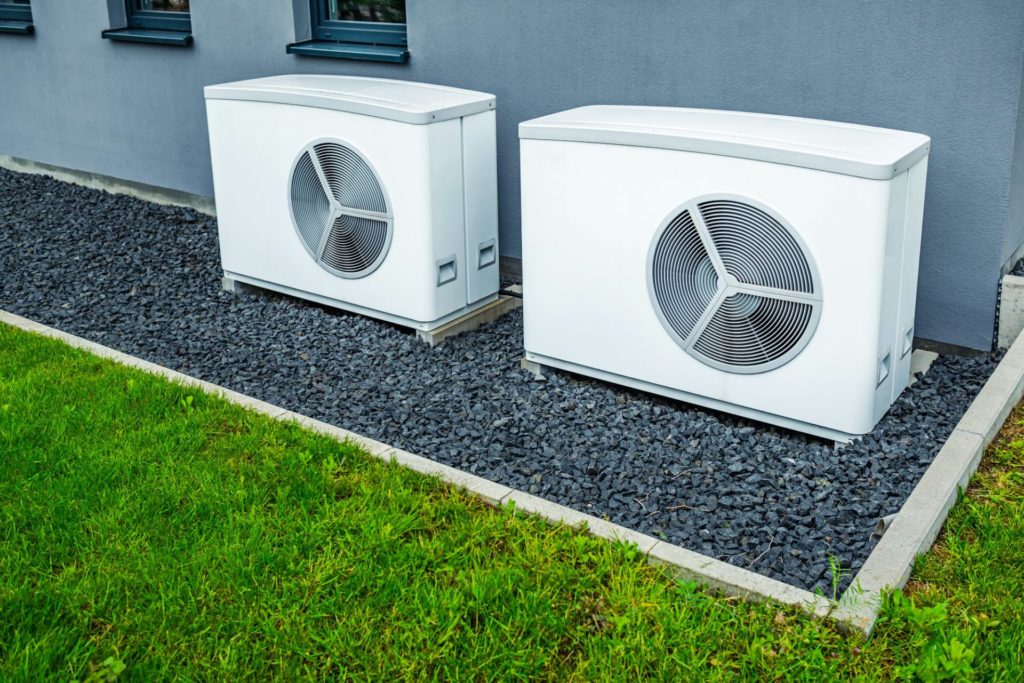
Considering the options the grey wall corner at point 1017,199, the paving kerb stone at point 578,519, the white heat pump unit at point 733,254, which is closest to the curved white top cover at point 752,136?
the white heat pump unit at point 733,254

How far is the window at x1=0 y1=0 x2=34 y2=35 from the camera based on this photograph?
7711mm

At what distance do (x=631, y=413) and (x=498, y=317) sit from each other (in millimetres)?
1306

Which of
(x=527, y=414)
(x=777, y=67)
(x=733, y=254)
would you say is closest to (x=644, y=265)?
(x=733, y=254)

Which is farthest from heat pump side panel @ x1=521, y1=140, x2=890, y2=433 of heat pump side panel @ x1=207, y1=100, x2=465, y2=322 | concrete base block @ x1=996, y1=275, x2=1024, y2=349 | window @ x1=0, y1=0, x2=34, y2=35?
window @ x1=0, y1=0, x2=34, y2=35

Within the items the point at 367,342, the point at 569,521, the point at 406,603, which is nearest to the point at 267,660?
the point at 406,603

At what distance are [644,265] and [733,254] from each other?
36 cm

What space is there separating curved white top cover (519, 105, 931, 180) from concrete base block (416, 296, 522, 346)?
1.13 meters

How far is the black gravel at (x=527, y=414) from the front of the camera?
3262 millimetres

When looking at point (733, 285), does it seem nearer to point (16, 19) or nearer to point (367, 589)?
point (367, 589)

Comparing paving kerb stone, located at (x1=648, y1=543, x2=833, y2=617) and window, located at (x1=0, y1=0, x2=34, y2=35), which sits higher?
window, located at (x1=0, y1=0, x2=34, y2=35)

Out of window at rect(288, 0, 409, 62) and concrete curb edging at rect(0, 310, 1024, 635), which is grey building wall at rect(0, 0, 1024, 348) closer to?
window at rect(288, 0, 409, 62)

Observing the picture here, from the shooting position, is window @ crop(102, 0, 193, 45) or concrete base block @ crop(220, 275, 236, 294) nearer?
concrete base block @ crop(220, 275, 236, 294)

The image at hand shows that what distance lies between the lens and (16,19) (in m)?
8.15

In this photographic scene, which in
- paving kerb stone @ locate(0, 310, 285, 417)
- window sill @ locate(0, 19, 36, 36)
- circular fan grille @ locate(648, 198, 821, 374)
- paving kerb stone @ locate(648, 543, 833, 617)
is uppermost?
window sill @ locate(0, 19, 36, 36)
